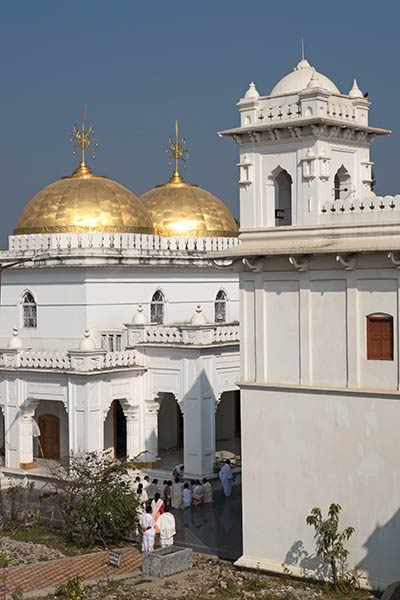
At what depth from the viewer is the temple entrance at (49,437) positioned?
103 feet

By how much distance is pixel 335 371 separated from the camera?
63.3ft

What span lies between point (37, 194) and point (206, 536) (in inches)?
530

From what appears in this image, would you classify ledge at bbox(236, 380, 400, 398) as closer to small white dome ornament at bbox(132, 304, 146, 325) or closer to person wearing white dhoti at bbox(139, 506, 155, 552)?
person wearing white dhoti at bbox(139, 506, 155, 552)

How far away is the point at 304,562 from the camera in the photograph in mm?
19609

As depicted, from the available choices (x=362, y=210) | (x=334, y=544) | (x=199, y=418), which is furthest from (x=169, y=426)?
(x=362, y=210)

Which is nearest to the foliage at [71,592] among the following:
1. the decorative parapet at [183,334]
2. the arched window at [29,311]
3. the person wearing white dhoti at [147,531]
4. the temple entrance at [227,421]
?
the person wearing white dhoti at [147,531]

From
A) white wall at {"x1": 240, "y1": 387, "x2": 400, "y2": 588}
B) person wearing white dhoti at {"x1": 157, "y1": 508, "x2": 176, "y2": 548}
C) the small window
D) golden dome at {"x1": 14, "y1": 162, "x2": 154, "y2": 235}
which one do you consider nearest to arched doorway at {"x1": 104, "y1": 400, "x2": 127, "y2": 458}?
golden dome at {"x1": 14, "y1": 162, "x2": 154, "y2": 235}

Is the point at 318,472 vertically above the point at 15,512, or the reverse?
the point at 318,472

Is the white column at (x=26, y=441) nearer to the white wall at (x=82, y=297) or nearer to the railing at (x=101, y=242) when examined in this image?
the white wall at (x=82, y=297)

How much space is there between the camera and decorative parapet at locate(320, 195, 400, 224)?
18.8m

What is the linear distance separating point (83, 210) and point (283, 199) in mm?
11412

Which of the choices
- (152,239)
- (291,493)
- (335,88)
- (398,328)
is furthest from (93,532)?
(152,239)

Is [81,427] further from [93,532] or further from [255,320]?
[255,320]

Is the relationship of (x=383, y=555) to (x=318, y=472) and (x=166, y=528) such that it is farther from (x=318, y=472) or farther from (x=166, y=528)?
(x=166, y=528)
